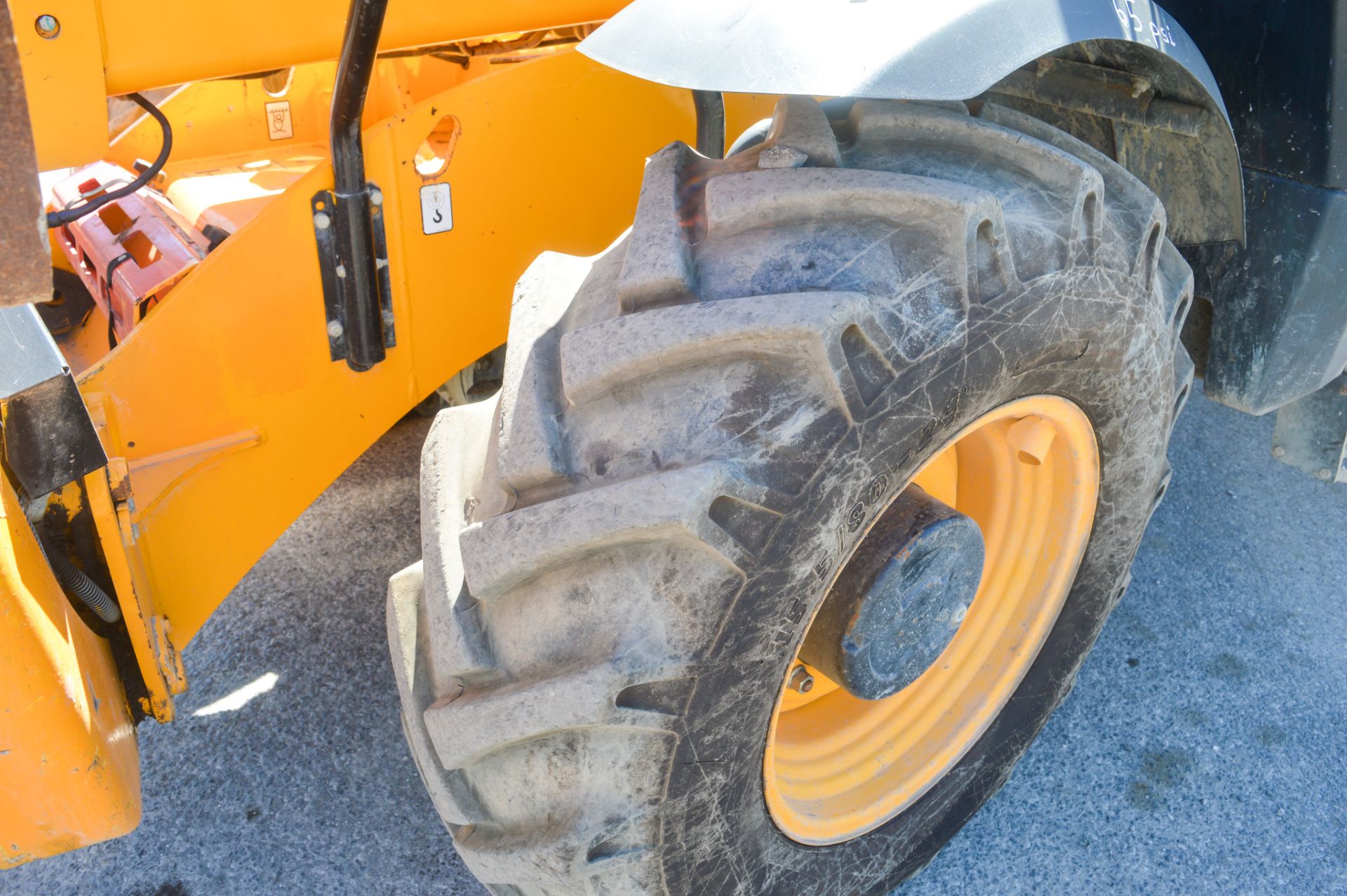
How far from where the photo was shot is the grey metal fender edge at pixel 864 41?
1.09 m

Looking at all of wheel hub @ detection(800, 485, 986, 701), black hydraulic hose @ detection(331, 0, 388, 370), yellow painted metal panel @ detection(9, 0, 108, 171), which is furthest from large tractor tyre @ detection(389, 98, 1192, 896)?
yellow painted metal panel @ detection(9, 0, 108, 171)

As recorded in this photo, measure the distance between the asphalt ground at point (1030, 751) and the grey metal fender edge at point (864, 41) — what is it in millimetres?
1138

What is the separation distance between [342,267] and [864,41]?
2.33 feet

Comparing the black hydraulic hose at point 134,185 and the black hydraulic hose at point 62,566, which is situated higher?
the black hydraulic hose at point 134,185

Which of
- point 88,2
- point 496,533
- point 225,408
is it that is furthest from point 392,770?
point 88,2

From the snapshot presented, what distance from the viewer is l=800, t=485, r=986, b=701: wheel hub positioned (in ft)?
4.50

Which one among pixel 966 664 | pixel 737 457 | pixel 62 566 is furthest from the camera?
pixel 966 664

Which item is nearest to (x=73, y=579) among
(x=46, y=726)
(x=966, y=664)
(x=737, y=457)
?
(x=46, y=726)

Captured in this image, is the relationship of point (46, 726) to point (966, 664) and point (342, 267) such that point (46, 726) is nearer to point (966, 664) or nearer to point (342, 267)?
point (342, 267)

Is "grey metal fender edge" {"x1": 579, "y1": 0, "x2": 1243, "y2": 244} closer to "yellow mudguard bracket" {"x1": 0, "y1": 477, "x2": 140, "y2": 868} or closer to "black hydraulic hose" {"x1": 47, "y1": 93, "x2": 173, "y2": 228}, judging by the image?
"black hydraulic hose" {"x1": 47, "y1": 93, "x2": 173, "y2": 228}

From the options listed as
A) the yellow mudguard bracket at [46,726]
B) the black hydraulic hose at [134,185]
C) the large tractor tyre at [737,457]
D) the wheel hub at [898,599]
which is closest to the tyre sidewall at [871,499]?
the large tractor tyre at [737,457]

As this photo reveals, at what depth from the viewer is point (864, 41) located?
1.12 m

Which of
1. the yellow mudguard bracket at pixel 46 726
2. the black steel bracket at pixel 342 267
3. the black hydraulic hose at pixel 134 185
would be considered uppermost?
the black hydraulic hose at pixel 134 185

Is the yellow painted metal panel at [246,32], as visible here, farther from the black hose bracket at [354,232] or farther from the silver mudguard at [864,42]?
the silver mudguard at [864,42]
